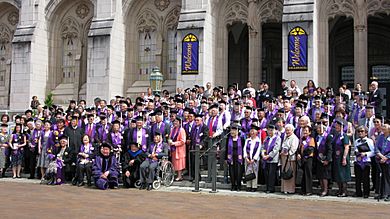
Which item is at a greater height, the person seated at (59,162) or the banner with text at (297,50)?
the banner with text at (297,50)

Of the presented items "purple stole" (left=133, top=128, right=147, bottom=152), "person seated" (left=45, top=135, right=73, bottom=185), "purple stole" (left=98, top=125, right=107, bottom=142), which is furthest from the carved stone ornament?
"purple stole" (left=133, top=128, right=147, bottom=152)

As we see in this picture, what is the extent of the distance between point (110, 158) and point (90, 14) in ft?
45.4

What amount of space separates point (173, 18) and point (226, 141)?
1170cm

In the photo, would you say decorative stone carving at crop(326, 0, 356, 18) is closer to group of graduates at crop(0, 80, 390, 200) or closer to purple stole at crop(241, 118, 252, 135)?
group of graduates at crop(0, 80, 390, 200)

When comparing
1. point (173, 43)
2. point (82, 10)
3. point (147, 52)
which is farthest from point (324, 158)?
point (82, 10)

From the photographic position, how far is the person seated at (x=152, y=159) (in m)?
13.0

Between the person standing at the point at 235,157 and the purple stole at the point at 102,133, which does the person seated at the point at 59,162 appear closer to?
the purple stole at the point at 102,133

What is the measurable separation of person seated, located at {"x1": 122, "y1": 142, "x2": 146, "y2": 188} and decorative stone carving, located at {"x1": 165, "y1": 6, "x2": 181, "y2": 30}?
36.8 feet

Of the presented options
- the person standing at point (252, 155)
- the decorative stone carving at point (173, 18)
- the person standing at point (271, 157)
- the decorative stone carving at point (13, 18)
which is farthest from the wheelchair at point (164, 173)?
the decorative stone carving at point (13, 18)

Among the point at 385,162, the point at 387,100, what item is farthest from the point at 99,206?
the point at 387,100

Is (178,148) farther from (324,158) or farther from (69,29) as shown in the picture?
(69,29)

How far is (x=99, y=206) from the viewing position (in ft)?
32.5

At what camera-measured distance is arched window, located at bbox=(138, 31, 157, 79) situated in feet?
78.8

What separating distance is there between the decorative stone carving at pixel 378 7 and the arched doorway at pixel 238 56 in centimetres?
740
